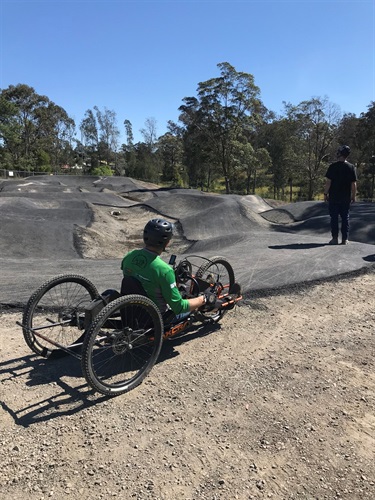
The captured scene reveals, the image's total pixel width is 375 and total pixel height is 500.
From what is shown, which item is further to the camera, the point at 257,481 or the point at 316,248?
the point at 316,248

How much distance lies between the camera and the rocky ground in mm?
2354

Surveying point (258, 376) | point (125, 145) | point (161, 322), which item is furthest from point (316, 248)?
point (125, 145)

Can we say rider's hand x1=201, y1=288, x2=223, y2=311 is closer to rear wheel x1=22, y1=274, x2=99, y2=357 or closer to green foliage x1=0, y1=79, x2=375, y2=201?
rear wheel x1=22, y1=274, x2=99, y2=357

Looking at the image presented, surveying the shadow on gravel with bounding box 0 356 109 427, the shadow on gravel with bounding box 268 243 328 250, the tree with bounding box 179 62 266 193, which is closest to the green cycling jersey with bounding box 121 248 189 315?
the shadow on gravel with bounding box 0 356 109 427

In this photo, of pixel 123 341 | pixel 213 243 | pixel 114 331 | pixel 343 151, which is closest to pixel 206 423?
pixel 123 341

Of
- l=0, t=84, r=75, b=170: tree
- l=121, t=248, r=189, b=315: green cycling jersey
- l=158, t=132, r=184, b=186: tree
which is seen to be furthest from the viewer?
l=158, t=132, r=184, b=186: tree

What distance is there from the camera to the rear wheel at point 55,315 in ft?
11.6

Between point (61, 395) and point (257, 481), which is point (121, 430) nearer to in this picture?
point (61, 395)

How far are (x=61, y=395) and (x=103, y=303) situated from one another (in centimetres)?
87

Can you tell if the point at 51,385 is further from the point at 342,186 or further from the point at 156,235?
the point at 342,186

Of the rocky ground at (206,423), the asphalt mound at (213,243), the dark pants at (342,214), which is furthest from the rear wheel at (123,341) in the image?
the dark pants at (342,214)

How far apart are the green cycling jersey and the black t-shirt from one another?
243 inches

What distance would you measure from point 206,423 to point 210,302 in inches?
58.3

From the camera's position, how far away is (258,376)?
11.8 ft
